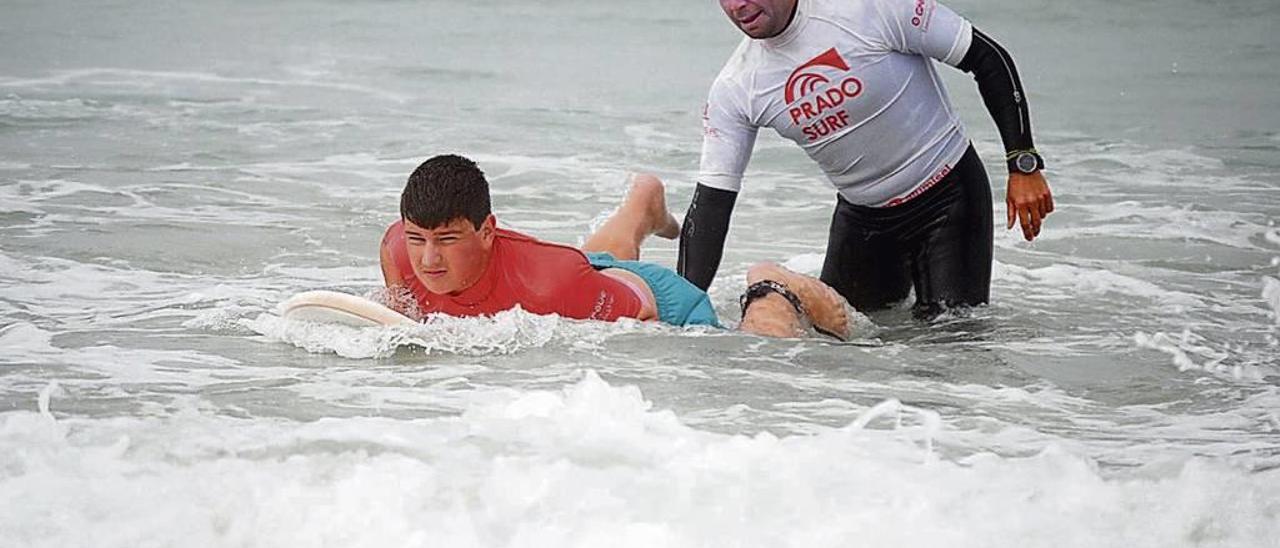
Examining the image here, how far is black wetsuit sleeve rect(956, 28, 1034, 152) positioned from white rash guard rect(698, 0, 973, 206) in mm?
59

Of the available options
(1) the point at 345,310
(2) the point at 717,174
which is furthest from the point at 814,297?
(1) the point at 345,310

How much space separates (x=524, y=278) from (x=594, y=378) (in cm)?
67

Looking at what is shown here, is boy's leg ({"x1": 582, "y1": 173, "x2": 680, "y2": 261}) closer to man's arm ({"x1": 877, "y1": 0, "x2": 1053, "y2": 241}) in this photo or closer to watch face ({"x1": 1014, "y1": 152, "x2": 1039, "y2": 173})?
man's arm ({"x1": 877, "y1": 0, "x2": 1053, "y2": 241})

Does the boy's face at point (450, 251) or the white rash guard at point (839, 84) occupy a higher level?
the white rash guard at point (839, 84)

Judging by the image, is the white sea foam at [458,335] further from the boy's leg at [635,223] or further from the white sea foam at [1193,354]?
the white sea foam at [1193,354]

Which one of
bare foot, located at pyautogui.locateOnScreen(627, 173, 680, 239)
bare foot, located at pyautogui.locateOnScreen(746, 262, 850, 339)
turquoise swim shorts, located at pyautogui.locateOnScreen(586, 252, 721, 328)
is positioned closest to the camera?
turquoise swim shorts, located at pyautogui.locateOnScreen(586, 252, 721, 328)

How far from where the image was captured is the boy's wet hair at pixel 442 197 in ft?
16.8

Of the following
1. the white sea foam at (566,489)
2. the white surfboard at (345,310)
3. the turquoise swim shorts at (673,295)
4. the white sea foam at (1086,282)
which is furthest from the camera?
the white sea foam at (1086,282)

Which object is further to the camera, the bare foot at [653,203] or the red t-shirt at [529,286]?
the bare foot at [653,203]

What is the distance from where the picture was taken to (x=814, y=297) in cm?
597

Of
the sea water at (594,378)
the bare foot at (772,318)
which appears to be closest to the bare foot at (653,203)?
the sea water at (594,378)

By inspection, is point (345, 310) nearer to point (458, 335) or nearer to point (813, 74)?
point (458, 335)

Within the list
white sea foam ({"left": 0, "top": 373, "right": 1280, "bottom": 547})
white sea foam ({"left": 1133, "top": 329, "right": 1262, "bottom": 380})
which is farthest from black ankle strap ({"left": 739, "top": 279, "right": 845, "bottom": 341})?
white sea foam ({"left": 0, "top": 373, "right": 1280, "bottom": 547})

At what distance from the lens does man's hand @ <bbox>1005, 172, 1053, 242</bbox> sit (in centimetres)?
571
